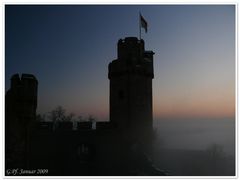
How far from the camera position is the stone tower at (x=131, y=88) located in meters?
18.8

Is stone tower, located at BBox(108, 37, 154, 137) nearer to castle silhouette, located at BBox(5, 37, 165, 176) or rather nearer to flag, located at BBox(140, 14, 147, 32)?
castle silhouette, located at BBox(5, 37, 165, 176)

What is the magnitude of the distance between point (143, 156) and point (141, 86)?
4.92 meters

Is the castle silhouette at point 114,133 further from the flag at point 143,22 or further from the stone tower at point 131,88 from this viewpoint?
the flag at point 143,22

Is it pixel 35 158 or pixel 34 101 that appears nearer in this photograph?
pixel 34 101

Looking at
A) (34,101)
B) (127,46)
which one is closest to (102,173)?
(34,101)

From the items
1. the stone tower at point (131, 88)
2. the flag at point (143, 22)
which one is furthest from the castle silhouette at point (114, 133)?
the flag at point (143, 22)

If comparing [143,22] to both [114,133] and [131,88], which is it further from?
[114,133]

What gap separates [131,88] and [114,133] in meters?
3.37

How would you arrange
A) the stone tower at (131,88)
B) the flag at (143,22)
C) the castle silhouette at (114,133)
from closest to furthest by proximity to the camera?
the castle silhouette at (114,133) < the stone tower at (131,88) < the flag at (143,22)

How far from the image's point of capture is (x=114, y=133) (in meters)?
18.5

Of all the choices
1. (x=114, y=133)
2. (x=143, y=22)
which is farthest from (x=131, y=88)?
(x=143, y=22)
